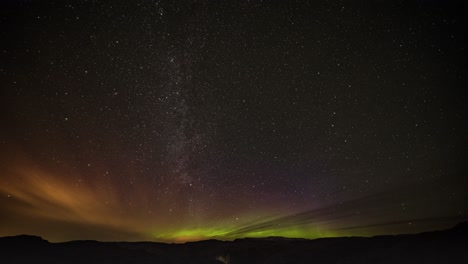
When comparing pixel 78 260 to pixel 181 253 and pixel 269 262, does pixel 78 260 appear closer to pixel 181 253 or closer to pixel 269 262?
pixel 181 253

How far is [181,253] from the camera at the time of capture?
84.3m

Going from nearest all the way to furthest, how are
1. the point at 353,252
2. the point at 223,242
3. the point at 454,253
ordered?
the point at 454,253
the point at 353,252
the point at 223,242

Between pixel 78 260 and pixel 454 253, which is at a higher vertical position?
pixel 78 260

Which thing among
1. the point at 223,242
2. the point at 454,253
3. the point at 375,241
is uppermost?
the point at 223,242

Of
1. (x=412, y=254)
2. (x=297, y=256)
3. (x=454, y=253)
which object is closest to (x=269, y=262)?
(x=297, y=256)

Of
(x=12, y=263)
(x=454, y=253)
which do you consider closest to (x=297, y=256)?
(x=454, y=253)

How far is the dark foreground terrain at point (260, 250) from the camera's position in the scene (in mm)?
66875

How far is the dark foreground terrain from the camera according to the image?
219ft

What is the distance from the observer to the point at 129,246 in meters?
84.4

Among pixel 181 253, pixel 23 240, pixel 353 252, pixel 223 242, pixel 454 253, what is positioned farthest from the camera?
pixel 223 242

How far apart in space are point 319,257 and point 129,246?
4315cm

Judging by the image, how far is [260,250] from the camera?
8725 centimetres

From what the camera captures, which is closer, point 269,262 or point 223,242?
point 269,262

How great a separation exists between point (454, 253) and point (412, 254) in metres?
6.87
